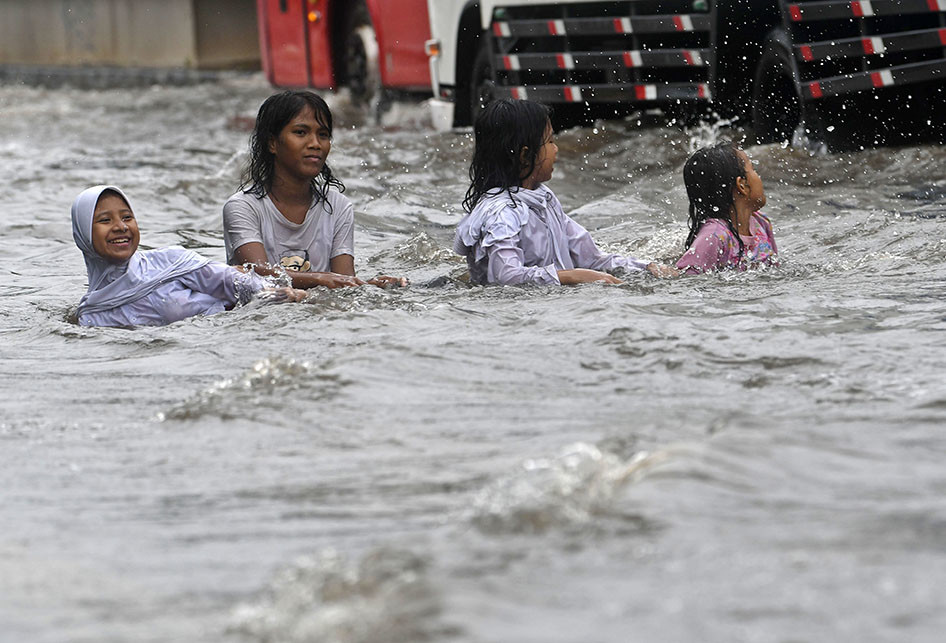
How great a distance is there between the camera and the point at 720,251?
5875 millimetres

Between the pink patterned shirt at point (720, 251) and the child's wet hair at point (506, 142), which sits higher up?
the child's wet hair at point (506, 142)

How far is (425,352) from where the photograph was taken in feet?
15.0

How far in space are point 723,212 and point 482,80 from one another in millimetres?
5076

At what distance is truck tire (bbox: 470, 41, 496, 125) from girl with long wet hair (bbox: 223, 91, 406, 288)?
4455 millimetres

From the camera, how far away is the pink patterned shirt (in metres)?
5.84

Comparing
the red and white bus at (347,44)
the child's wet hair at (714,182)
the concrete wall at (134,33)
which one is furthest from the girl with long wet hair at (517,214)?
the concrete wall at (134,33)

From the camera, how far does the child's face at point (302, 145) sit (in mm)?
5961

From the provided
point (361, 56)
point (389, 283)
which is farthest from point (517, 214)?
point (361, 56)

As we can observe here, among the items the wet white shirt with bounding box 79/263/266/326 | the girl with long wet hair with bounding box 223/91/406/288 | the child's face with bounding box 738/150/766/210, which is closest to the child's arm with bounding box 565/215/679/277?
the child's face with bounding box 738/150/766/210

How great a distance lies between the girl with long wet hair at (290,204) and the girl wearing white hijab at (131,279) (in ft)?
0.53

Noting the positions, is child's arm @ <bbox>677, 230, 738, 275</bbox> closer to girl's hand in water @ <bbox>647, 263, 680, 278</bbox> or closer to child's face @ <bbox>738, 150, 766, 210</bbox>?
girl's hand in water @ <bbox>647, 263, 680, 278</bbox>

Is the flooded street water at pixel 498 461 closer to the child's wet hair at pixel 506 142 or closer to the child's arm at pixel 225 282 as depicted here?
the child's arm at pixel 225 282

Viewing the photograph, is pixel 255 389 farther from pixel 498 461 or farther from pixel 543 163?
pixel 543 163

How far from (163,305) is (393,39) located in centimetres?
723
